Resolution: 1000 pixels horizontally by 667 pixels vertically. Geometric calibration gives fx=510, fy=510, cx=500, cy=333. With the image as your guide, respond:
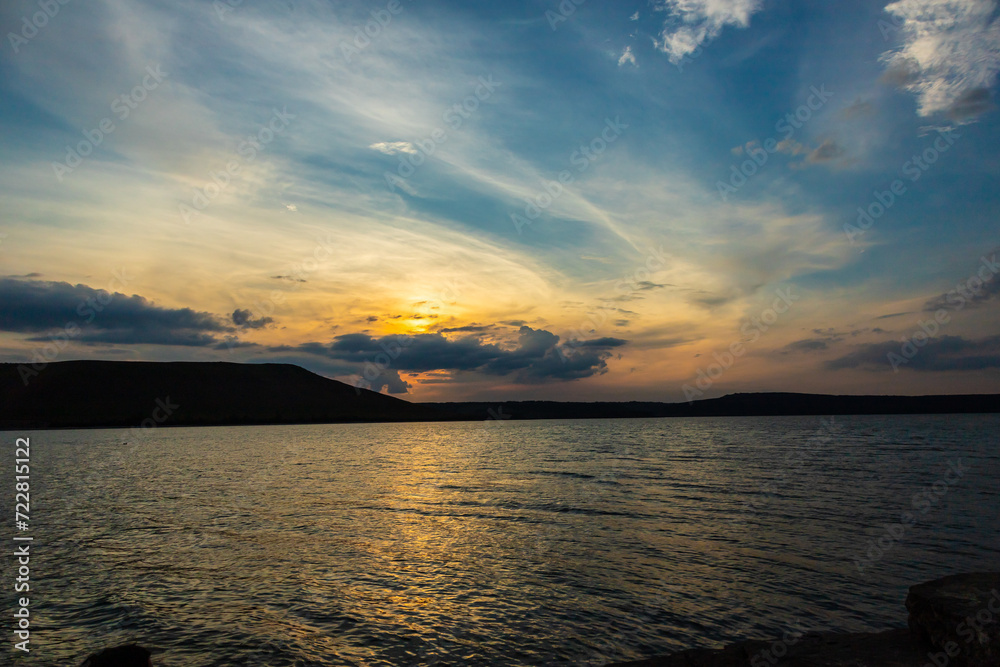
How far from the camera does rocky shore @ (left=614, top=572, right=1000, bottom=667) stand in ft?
32.1

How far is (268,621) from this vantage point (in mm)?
14891

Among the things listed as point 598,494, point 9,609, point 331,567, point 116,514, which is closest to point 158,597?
point 9,609

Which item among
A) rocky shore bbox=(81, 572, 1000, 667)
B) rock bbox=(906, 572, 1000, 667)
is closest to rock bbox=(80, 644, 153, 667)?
rocky shore bbox=(81, 572, 1000, 667)

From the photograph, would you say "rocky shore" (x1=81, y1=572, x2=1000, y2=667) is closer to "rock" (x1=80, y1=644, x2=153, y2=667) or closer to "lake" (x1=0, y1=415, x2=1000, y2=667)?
"rock" (x1=80, y1=644, x2=153, y2=667)

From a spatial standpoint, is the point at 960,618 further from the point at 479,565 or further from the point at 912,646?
the point at 479,565

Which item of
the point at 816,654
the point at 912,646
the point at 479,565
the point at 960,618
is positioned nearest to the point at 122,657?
the point at 479,565

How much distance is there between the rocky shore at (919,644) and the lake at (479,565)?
1.71 meters

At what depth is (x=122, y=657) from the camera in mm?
9422

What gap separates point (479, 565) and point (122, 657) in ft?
42.9

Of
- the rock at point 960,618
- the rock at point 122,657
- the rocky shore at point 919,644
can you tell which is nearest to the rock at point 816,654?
the rocky shore at point 919,644

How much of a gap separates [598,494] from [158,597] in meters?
28.5

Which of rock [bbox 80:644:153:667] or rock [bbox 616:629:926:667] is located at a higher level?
rock [bbox 80:644:153:667]

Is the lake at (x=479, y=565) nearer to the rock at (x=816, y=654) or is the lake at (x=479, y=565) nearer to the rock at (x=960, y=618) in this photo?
the rock at (x=816, y=654)

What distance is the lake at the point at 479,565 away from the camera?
45.0ft
